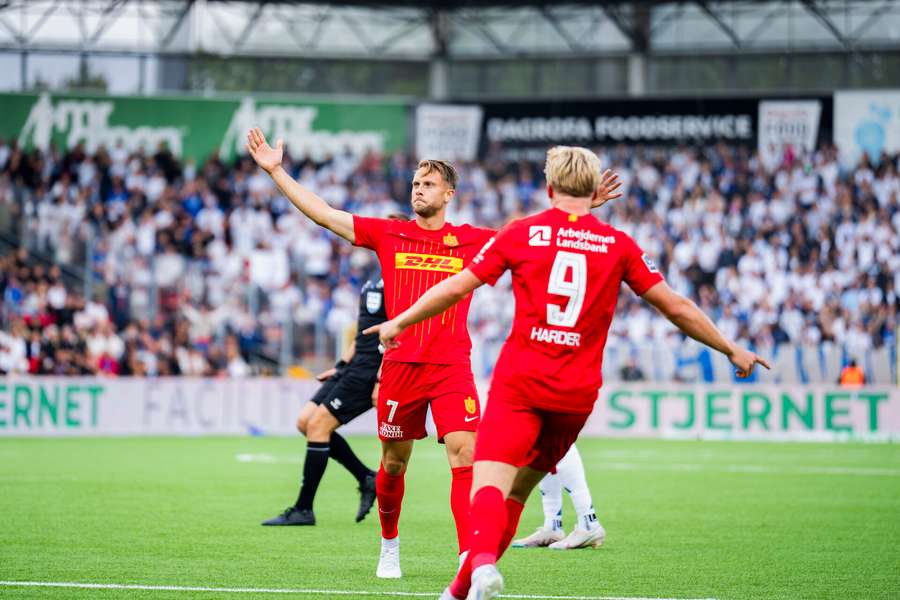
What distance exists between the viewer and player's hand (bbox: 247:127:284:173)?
7.60 meters

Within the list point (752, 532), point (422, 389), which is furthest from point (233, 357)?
point (422, 389)

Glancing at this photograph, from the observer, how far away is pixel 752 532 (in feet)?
34.3

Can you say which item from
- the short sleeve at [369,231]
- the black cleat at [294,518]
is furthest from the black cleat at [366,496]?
the short sleeve at [369,231]

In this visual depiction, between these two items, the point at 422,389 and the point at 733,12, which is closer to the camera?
the point at 422,389

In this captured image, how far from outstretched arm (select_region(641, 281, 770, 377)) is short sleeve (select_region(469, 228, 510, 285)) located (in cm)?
67

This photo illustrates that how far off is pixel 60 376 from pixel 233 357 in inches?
127

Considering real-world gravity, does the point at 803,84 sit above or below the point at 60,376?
→ above

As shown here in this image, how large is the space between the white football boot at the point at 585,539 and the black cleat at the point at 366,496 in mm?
1858

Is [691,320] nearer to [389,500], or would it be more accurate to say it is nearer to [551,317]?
[551,317]

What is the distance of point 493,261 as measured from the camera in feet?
19.5

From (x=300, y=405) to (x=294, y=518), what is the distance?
43.2ft

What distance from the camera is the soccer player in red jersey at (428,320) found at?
24.9ft

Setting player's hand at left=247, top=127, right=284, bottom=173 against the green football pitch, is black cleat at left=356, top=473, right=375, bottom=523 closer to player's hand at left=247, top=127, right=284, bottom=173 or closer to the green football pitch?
the green football pitch

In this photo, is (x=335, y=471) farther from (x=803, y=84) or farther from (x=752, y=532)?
(x=803, y=84)
